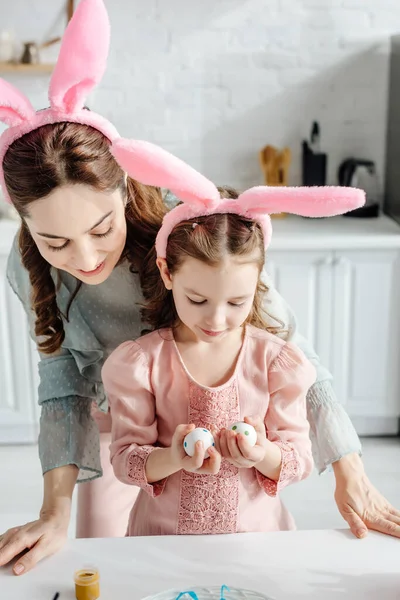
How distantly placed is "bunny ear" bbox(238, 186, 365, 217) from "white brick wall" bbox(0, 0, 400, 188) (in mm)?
2258

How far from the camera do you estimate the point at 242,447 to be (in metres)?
1.10

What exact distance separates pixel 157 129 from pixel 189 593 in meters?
2.54

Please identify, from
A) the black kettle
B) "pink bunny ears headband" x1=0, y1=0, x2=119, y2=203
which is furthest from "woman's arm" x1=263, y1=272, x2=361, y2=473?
the black kettle

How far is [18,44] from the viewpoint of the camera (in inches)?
126

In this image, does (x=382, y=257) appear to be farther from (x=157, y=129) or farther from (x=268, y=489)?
(x=268, y=489)

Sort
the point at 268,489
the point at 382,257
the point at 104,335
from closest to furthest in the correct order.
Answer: the point at 268,489 → the point at 104,335 → the point at 382,257

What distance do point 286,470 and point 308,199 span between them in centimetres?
44

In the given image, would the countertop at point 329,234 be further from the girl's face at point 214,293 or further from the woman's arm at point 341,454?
the girl's face at point 214,293

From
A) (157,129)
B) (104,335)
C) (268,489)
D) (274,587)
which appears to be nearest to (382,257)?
(157,129)

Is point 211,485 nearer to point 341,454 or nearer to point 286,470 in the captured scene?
point 286,470

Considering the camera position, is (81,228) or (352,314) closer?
(81,228)

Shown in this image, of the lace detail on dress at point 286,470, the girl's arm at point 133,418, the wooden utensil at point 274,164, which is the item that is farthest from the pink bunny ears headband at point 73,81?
the wooden utensil at point 274,164

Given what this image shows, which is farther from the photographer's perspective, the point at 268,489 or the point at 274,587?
the point at 268,489

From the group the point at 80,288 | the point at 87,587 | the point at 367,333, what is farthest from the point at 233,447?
the point at 367,333
